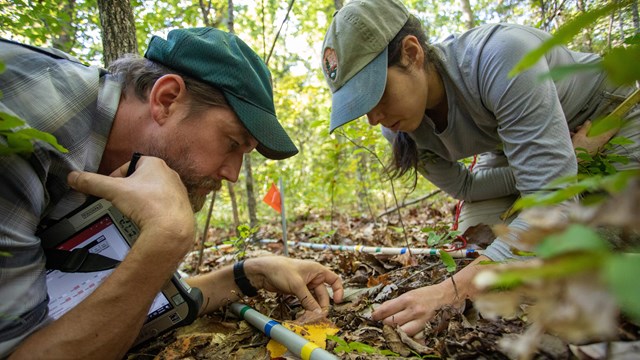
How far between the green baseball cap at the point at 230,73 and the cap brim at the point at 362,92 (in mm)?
372

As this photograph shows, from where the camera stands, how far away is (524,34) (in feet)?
7.14

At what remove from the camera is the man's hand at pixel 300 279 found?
201 cm

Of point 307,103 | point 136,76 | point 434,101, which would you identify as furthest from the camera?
point 307,103

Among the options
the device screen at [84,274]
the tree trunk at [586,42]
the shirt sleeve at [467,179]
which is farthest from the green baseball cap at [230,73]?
the tree trunk at [586,42]

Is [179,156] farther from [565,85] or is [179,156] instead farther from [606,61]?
[565,85]

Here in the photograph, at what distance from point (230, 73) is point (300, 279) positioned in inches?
47.0

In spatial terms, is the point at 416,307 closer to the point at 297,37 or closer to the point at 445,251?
the point at 445,251

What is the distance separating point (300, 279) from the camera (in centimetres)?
203

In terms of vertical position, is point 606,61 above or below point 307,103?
above

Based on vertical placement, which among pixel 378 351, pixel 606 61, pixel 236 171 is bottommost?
pixel 378 351

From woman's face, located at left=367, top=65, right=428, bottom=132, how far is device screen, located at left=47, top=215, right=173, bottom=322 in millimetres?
1497

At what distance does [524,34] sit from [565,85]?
0.59 metres

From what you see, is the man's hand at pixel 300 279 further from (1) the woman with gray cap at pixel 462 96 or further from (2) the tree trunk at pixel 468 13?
(2) the tree trunk at pixel 468 13

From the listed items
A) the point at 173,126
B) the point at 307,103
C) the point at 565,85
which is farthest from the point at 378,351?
the point at 307,103
